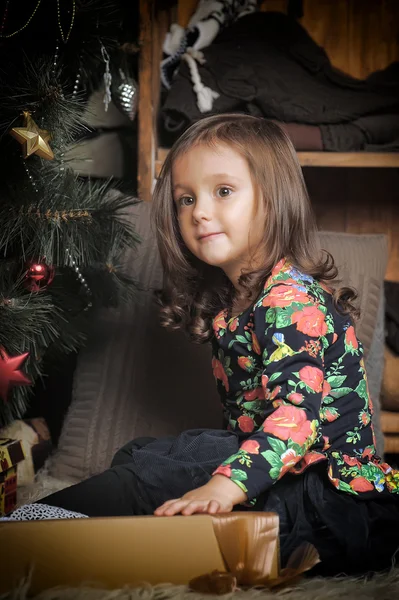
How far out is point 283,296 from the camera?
34.2 inches

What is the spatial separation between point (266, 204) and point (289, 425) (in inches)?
12.7

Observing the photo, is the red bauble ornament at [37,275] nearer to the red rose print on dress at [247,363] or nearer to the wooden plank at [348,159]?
the red rose print on dress at [247,363]

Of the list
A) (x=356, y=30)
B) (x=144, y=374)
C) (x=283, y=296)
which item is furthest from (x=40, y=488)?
(x=356, y=30)

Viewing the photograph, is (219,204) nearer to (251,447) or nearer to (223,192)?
(223,192)

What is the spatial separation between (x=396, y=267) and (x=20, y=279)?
123cm

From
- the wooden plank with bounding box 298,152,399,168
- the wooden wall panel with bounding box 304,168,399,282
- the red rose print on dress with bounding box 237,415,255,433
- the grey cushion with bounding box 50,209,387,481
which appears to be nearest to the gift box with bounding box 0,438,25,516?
the grey cushion with bounding box 50,209,387,481

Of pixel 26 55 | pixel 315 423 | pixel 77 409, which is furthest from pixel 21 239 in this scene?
pixel 315 423

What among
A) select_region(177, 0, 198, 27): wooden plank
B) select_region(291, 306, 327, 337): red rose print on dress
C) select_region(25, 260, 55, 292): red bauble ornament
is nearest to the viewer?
select_region(291, 306, 327, 337): red rose print on dress

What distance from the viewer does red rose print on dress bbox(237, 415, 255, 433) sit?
37.7 inches

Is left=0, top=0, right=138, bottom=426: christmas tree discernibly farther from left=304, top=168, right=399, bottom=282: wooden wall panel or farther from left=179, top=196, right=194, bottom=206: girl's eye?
left=304, top=168, right=399, bottom=282: wooden wall panel

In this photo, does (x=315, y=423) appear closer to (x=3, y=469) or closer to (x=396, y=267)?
(x=3, y=469)

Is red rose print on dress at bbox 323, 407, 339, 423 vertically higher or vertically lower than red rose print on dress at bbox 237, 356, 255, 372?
lower

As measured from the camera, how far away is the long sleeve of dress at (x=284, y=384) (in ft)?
2.46

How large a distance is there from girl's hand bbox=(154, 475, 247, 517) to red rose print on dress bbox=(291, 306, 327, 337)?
21 centimetres
